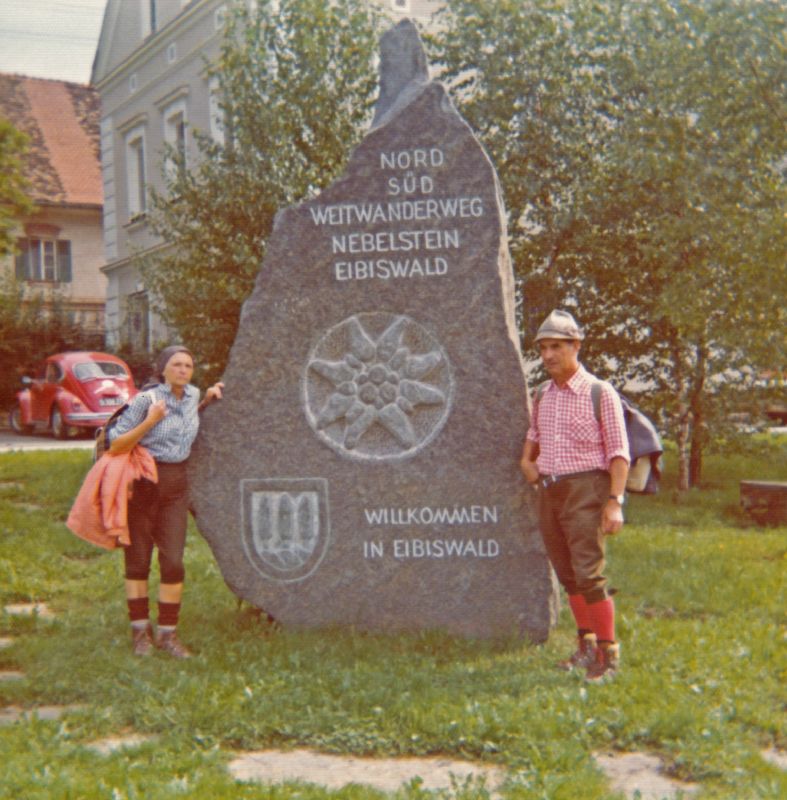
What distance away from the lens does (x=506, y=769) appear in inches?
181

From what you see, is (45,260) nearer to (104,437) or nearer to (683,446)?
(683,446)

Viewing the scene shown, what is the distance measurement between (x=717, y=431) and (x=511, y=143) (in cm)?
408

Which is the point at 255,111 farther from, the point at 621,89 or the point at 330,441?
the point at 330,441

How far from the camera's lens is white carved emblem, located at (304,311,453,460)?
6.58 metres

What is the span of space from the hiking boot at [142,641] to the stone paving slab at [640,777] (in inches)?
→ 105

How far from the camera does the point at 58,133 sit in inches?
1427

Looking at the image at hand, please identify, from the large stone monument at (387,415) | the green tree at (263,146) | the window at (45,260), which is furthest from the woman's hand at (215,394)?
the window at (45,260)

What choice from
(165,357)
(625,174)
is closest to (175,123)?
(625,174)

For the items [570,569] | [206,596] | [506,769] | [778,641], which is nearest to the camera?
[506,769]

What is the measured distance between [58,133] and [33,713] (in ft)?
111

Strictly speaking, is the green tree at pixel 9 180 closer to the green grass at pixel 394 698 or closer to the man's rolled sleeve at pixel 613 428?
the green grass at pixel 394 698

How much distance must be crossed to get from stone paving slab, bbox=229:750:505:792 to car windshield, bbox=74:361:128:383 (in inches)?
Answer: 695

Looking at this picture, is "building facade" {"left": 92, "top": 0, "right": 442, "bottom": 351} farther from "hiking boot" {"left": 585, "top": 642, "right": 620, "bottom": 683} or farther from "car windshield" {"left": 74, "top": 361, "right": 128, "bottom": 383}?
"hiking boot" {"left": 585, "top": 642, "right": 620, "bottom": 683}

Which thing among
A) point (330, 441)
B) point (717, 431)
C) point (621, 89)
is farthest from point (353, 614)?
point (621, 89)
